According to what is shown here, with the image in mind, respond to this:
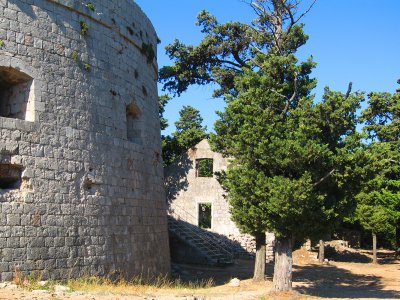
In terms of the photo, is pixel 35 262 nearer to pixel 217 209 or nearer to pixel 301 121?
pixel 301 121

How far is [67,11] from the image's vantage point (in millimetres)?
10516

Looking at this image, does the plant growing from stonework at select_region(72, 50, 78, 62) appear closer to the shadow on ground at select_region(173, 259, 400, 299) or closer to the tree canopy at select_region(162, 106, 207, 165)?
the shadow on ground at select_region(173, 259, 400, 299)

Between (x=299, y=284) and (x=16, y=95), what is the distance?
415 inches

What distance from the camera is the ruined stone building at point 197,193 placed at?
76.0 ft

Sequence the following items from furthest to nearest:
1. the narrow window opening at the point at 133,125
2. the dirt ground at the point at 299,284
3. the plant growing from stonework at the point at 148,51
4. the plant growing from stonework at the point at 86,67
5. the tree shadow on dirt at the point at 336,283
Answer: the tree shadow on dirt at the point at 336,283, the plant growing from stonework at the point at 148,51, the narrow window opening at the point at 133,125, the plant growing from stonework at the point at 86,67, the dirt ground at the point at 299,284

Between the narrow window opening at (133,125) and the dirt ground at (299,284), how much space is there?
418 centimetres

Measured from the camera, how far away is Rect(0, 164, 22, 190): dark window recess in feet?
29.7

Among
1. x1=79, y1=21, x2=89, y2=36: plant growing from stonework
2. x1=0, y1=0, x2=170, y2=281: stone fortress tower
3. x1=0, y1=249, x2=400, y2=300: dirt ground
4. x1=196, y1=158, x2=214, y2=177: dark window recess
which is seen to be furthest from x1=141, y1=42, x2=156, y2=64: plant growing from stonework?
x1=196, y1=158, x2=214, y2=177: dark window recess

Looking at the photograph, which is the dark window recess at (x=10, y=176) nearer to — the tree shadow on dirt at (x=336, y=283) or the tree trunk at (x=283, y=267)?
the tree trunk at (x=283, y=267)

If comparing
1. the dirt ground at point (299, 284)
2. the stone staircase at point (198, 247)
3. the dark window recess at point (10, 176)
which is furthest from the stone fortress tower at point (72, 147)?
the stone staircase at point (198, 247)

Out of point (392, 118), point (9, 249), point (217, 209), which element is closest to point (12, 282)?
point (9, 249)

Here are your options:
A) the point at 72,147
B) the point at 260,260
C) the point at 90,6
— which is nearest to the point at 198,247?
the point at 260,260

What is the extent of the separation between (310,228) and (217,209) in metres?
12.3

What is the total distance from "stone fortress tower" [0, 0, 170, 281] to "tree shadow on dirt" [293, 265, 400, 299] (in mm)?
5098
